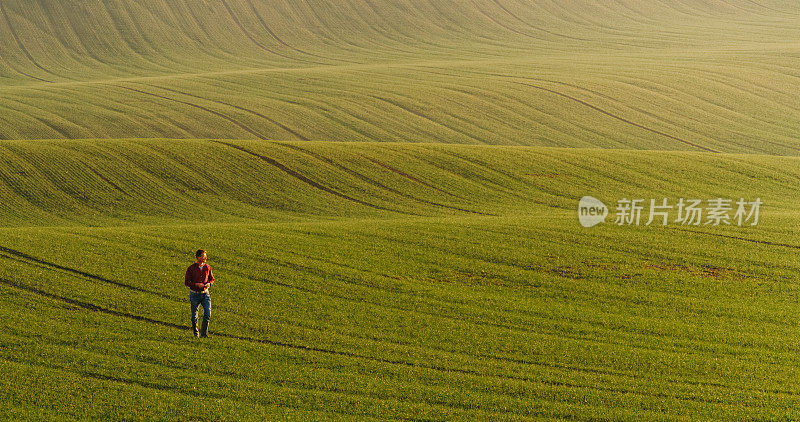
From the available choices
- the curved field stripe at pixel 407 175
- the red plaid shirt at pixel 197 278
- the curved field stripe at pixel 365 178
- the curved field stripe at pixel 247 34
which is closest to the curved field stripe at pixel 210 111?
the curved field stripe at pixel 365 178

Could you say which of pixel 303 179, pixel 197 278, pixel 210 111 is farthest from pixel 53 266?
pixel 210 111

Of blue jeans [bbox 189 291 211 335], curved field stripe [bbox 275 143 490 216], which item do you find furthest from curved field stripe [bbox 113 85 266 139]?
blue jeans [bbox 189 291 211 335]

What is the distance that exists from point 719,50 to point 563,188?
205 ft

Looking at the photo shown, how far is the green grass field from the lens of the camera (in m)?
13.6

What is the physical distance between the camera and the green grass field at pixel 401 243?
44.7 ft

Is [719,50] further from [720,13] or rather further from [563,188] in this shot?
[563,188]

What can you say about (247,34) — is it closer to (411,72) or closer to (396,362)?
(411,72)

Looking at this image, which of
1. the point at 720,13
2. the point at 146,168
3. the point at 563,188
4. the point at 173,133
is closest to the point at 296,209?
the point at 146,168

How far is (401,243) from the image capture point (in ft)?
77.2

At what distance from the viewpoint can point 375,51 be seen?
9100 cm

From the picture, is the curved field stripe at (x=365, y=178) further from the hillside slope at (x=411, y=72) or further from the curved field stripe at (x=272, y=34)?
the curved field stripe at (x=272, y=34)

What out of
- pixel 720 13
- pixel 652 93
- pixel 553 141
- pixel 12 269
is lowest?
pixel 12 269

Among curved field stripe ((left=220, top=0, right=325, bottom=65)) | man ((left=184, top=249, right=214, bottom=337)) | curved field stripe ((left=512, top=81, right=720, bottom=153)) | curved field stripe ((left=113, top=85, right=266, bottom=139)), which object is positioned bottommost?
man ((left=184, top=249, right=214, bottom=337))

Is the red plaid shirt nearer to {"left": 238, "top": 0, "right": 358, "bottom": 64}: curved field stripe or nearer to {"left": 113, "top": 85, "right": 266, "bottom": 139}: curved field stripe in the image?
{"left": 113, "top": 85, "right": 266, "bottom": 139}: curved field stripe
